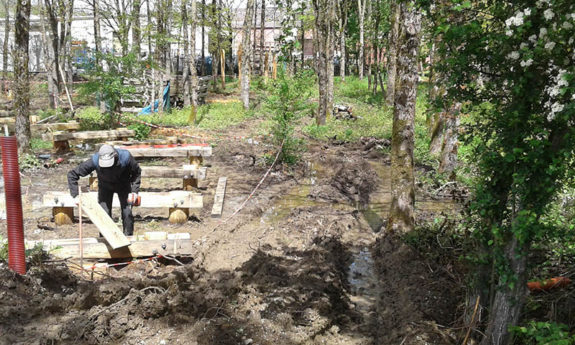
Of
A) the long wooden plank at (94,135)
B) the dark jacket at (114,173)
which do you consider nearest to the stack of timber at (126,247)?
the dark jacket at (114,173)

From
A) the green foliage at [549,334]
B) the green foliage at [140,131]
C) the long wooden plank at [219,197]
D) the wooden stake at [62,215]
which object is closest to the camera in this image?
the green foliage at [549,334]

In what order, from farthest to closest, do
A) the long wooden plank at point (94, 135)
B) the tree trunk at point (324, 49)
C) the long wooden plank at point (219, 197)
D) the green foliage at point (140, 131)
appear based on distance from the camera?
1. the tree trunk at point (324, 49)
2. the green foliage at point (140, 131)
3. the long wooden plank at point (94, 135)
4. the long wooden plank at point (219, 197)

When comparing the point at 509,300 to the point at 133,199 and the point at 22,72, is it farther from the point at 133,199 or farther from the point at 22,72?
the point at 22,72

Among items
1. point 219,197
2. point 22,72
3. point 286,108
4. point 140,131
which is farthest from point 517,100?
point 140,131

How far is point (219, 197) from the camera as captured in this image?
9.44 m

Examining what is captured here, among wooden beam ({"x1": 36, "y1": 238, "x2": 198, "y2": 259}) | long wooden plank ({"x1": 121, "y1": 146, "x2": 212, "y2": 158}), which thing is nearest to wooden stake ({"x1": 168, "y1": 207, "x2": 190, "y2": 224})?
wooden beam ({"x1": 36, "y1": 238, "x2": 198, "y2": 259})

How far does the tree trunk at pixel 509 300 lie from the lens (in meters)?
3.67

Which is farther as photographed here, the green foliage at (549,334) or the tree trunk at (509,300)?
the tree trunk at (509,300)

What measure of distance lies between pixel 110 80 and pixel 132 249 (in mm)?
10935

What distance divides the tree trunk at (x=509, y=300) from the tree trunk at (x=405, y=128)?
11.2 ft

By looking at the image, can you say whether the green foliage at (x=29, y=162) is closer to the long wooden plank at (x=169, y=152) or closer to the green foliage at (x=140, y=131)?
the long wooden plank at (x=169, y=152)

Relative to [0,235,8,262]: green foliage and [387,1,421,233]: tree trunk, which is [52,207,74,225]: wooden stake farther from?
[387,1,421,233]: tree trunk

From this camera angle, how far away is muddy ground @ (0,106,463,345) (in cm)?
434

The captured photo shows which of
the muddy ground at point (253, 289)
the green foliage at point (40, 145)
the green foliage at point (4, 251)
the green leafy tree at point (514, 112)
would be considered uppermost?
the green leafy tree at point (514, 112)
